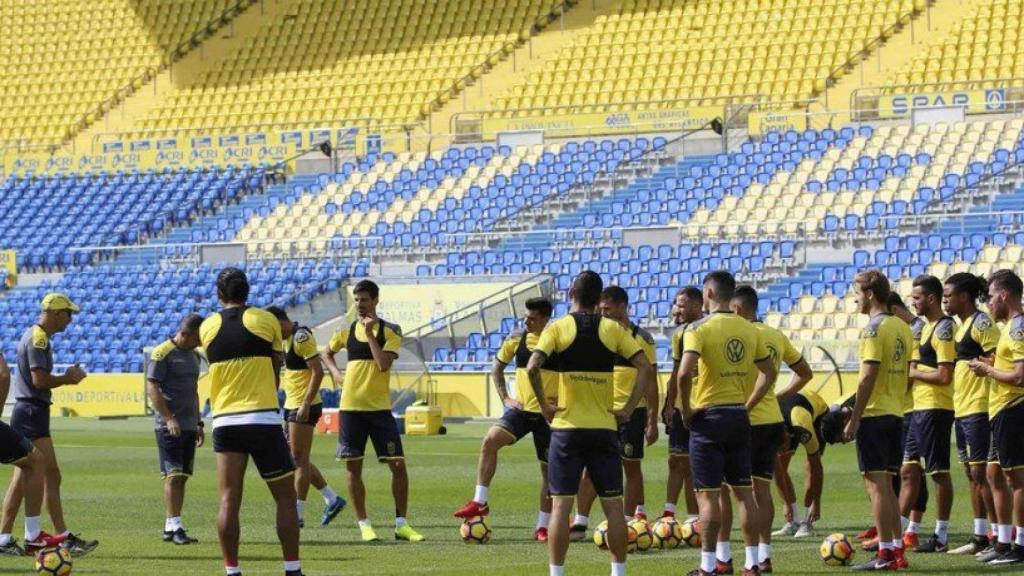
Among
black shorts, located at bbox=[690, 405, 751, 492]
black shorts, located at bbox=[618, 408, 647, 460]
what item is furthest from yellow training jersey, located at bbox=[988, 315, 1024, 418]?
black shorts, located at bbox=[618, 408, 647, 460]

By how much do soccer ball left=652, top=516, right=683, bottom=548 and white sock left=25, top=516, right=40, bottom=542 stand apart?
4949mm

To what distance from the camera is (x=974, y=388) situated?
47.8 ft

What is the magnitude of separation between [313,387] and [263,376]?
2.95 metres

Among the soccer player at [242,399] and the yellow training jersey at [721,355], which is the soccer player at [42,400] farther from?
the yellow training jersey at [721,355]

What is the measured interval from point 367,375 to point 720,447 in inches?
190

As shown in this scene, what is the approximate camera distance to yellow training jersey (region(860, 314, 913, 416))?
1389 cm

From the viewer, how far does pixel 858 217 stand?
1512 inches

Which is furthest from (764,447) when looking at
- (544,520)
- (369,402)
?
(369,402)

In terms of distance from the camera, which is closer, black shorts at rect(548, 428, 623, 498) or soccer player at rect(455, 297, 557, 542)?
black shorts at rect(548, 428, 623, 498)

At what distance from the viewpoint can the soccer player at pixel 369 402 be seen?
16.7m

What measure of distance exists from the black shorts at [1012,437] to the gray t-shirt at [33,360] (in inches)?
295

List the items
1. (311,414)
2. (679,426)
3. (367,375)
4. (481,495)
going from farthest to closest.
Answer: (311,414) < (367,375) < (481,495) < (679,426)

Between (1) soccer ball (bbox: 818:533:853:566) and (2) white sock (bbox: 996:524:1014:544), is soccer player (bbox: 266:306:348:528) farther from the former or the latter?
(2) white sock (bbox: 996:524:1014:544)

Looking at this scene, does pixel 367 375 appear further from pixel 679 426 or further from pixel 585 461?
pixel 585 461
